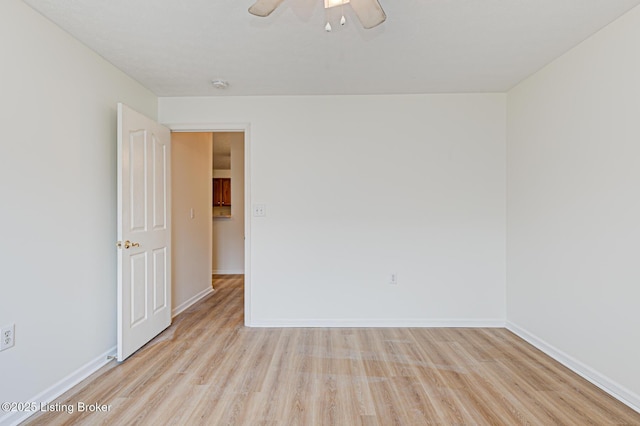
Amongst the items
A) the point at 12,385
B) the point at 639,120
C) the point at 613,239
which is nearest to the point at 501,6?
the point at 639,120

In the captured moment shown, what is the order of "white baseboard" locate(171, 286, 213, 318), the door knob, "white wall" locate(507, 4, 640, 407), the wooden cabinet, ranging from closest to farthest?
"white wall" locate(507, 4, 640, 407) → the door knob → "white baseboard" locate(171, 286, 213, 318) → the wooden cabinet

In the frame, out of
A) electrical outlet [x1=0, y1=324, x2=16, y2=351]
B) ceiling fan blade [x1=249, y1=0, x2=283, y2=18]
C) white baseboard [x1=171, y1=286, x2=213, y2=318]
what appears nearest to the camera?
ceiling fan blade [x1=249, y1=0, x2=283, y2=18]

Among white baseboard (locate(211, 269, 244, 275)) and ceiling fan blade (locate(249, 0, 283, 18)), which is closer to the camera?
ceiling fan blade (locate(249, 0, 283, 18))

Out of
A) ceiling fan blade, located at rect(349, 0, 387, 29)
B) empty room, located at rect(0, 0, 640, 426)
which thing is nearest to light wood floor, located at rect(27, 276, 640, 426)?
empty room, located at rect(0, 0, 640, 426)

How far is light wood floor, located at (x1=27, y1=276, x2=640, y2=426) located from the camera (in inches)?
73.7

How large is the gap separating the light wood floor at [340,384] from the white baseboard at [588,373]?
0.05m

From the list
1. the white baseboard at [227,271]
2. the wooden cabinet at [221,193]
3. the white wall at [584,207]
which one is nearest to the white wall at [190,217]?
the white baseboard at [227,271]

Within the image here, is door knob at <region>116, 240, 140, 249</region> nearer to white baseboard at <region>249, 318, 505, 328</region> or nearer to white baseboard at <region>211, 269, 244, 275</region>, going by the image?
white baseboard at <region>249, 318, 505, 328</region>

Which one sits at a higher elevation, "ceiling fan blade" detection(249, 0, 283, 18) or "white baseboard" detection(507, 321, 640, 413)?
"ceiling fan blade" detection(249, 0, 283, 18)

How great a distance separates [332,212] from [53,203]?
221cm

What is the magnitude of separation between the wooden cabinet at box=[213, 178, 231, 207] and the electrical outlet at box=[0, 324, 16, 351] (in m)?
5.31

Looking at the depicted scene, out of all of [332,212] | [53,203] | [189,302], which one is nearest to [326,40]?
[332,212]

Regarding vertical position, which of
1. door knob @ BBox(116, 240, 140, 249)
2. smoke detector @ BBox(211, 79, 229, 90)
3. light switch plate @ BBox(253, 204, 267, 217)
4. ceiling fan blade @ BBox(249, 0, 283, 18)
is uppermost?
smoke detector @ BBox(211, 79, 229, 90)

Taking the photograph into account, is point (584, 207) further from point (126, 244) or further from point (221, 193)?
point (221, 193)
